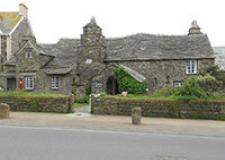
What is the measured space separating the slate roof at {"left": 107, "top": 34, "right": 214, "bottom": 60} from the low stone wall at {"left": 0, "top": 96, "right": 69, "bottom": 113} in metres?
17.5

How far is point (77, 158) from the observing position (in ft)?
30.7

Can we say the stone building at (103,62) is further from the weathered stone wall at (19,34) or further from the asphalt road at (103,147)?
the asphalt road at (103,147)

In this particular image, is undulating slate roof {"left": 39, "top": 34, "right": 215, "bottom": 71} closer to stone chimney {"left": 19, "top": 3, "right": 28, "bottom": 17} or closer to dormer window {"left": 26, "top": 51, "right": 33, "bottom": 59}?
dormer window {"left": 26, "top": 51, "right": 33, "bottom": 59}

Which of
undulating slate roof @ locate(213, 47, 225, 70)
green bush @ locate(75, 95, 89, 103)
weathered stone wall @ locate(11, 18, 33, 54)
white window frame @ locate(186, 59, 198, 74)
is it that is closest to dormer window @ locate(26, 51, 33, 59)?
weathered stone wall @ locate(11, 18, 33, 54)

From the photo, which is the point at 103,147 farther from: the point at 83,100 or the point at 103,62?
the point at 103,62

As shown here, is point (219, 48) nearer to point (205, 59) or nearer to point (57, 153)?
point (205, 59)

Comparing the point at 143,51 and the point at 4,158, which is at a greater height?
the point at 143,51

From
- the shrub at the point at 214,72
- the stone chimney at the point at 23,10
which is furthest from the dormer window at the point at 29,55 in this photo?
the shrub at the point at 214,72

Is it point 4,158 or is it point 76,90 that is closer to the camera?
point 4,158

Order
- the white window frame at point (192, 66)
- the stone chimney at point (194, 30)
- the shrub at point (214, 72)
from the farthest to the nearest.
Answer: the stone chimney at point (194, 30), the white window frame at point (192, 66), the shrub at point (214, 72)

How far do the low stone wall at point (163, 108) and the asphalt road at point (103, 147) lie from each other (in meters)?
8.33

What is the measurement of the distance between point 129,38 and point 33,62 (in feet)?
37.2

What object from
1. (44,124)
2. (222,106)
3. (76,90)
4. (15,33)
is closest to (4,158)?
(44,124)

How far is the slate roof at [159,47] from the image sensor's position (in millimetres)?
40469
